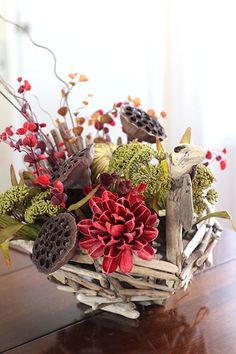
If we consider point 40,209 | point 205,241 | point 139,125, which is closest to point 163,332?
point 205,241

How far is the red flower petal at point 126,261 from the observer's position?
2.63ft

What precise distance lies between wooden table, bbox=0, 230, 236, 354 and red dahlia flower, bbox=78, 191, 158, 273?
0.50 feet

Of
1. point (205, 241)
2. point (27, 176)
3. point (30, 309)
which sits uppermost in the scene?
point (27, 176)

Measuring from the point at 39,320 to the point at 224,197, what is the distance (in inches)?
51.4

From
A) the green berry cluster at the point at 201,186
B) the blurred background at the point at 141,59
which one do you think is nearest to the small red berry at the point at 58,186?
the green berry cluster at the point at 201,186

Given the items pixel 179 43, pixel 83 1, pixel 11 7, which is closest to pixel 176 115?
pixel 179 43

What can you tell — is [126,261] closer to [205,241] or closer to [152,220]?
[152,220]

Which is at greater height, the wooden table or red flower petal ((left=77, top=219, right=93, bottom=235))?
red flower petal ((left=77, top=219, right=93, bottom=235))

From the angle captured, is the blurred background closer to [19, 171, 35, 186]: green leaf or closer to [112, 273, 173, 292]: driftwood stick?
[19, 171, 35, 186]: green leaf

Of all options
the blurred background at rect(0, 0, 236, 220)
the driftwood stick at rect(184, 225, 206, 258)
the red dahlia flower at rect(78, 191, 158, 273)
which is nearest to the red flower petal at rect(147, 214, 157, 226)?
the red dahlia flower at rect(78, 191, 158, 273)

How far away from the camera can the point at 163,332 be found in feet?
2.99

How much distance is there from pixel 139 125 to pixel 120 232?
34 centimetres

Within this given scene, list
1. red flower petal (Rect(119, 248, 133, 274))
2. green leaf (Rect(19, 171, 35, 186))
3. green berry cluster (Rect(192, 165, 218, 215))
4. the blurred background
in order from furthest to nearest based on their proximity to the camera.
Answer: the blurred background → green leaf (Rect(19, 171, 35, 186)) → green berry cluster (Rect(192, 165, 218, 215)) → red flower petal (Rect(119, 248, 133, 274))

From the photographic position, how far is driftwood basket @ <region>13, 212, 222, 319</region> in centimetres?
88
